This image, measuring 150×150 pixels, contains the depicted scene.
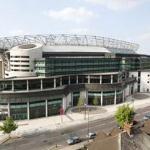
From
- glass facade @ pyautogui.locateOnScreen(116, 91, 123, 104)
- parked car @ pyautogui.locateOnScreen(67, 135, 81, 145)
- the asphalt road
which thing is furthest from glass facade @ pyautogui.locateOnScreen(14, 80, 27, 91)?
glass facade @ pyautogui.locateOnScreen(116, 91, 123, 104)

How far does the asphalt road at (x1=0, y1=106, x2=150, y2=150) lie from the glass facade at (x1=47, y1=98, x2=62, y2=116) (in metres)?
17.0

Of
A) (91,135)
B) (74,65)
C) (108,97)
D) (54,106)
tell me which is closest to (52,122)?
(54,106)

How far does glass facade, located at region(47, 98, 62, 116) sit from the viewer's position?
352 feet

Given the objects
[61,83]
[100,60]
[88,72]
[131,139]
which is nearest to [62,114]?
[61,83]

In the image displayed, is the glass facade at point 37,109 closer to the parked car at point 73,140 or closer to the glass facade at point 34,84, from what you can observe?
the glass facade at point 34,84

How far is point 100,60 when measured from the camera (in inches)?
5428

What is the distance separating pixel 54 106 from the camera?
109125 millimetres

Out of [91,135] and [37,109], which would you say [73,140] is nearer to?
[91,135]

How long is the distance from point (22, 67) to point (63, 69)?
1655 centimetres

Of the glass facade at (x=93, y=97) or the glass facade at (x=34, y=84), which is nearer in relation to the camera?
the glass facade at (x=34, y=84)

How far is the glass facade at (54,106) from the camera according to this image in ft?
352

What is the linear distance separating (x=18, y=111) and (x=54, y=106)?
13.8 metres

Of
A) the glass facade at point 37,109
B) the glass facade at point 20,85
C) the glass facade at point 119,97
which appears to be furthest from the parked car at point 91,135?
the glass facade at point 119,97

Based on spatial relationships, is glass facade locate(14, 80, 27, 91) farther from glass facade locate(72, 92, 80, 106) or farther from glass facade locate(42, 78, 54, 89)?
glass facade locate(72, 92, 80, 106)
